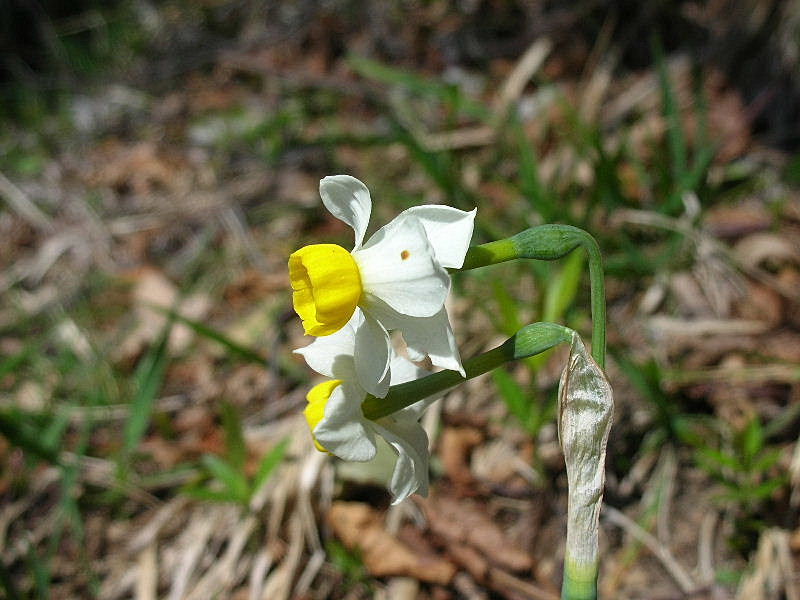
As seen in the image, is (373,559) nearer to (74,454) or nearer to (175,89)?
(74,454)

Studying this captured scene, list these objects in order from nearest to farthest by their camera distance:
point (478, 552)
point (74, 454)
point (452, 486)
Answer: point (478, 552)
point (452, 486)
point (74, 454)

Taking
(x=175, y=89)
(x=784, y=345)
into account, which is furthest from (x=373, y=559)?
(x=175, y=89)

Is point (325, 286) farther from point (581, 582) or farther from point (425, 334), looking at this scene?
point (581, 582)

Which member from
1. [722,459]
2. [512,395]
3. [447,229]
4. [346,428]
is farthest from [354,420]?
[722,459]

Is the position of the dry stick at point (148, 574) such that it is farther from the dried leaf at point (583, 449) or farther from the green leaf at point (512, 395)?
the dried leaf at point (583, 449)

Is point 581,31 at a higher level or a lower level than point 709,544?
higher

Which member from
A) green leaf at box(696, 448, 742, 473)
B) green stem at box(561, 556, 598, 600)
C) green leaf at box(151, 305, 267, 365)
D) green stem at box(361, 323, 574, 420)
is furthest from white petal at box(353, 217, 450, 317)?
green leaf at box(151, 305, 267, 365)
